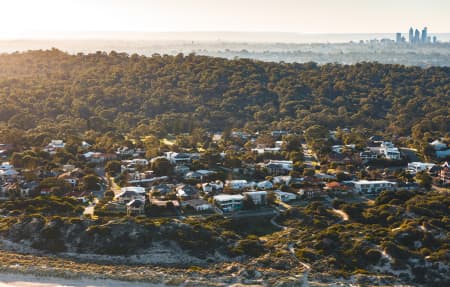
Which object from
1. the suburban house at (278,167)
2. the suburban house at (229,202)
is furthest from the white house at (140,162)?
the suburban house at (229,202)

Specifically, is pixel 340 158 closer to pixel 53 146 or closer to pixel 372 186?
pixel 372 186

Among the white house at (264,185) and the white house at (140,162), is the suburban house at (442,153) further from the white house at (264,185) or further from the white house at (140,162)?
the white house at (140,162)

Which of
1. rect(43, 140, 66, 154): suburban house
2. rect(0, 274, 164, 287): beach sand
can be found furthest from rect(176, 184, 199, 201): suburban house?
rect(43, 140, 66, 154): suburban house

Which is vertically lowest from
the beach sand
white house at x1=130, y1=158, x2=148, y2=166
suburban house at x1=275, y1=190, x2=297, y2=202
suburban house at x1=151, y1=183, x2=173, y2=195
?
the beach sand

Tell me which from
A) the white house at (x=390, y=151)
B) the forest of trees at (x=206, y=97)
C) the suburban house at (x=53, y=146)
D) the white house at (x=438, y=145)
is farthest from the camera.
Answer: the forest of trees at (x=206, y=97)

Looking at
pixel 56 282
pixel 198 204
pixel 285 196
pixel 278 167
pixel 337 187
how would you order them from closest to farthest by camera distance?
pixel 56 282
pixel 198 204
pixel 285 196
pixel 337 187
pixel 278 167

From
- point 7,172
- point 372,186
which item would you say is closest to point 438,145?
point 372,186

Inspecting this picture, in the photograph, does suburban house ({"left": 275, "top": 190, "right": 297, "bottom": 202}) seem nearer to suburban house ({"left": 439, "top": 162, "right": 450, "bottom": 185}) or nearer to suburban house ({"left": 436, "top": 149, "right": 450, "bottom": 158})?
suburban house ({"left": 439, "top": 162, "right": 450, "bottom": 185})
